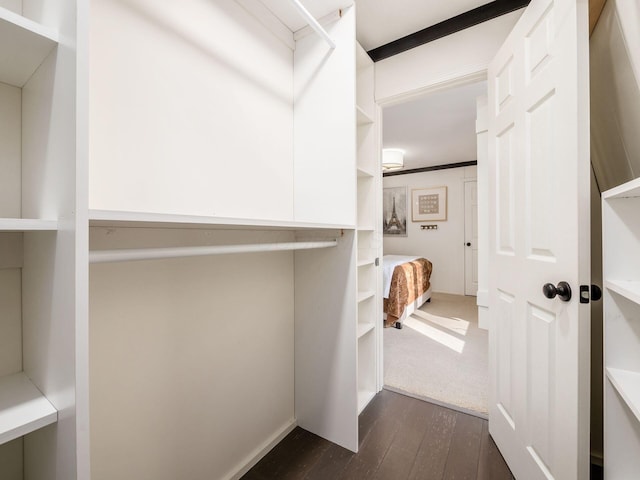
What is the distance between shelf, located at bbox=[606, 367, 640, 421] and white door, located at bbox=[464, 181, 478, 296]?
477cm

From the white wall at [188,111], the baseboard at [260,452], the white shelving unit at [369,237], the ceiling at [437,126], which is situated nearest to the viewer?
the white wall at [188,111]

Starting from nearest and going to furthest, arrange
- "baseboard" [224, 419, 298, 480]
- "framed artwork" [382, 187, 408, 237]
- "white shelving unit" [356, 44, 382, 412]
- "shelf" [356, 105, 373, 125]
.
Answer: "baseboard" [224, 419, 298, 480] < "shelf" [356, 105, 373, 125] < "white shelving unit" [356, 44, 382, 412] < "framed artwork" [382, 187, 408, 237]

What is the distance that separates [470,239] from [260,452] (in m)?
5.01

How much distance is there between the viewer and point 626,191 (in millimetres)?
742

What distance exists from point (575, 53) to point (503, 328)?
3.94 feet

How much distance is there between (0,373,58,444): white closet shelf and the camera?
0.50m

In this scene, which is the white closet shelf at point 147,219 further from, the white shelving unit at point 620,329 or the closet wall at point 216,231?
the white shelving unit at point 620,329

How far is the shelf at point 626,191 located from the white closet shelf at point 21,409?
4.56 ft

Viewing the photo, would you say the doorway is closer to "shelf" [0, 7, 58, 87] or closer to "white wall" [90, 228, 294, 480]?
"white wall" [90, 228, 294, 480]

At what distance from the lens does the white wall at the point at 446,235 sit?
17.4 feet

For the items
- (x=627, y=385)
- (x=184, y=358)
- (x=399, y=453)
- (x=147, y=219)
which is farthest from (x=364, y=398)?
(x=147, y=219)

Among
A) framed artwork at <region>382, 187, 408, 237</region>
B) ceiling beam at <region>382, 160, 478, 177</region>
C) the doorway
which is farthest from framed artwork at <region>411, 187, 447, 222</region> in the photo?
ceiling beam at <region>382, 160, 478, 177</region>

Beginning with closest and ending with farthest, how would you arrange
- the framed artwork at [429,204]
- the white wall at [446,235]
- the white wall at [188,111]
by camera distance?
the white wall at [188,111] < the white wall at [446,235] < the framed artwork at [429,204]

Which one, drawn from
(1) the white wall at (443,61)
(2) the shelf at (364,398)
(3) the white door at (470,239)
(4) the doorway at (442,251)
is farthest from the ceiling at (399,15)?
(3) the white door at (470,239)
